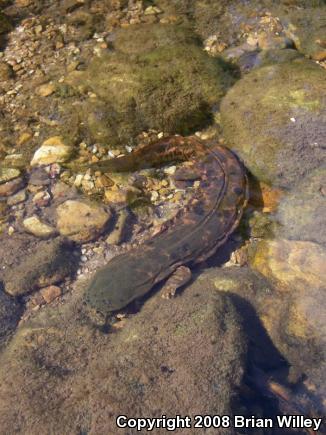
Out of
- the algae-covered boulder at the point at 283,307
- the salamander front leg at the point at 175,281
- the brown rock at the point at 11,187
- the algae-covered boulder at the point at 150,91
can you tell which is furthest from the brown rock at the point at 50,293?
the algae-covered boulder at the point at 150,91

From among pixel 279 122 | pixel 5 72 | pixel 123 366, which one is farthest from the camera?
pixel 5 72

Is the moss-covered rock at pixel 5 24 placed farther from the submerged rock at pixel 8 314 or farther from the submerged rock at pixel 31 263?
the submerged rock at pixel 8 314

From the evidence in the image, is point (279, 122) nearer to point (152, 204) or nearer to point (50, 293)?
point (152, 204)

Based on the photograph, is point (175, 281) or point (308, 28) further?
point (308, 28)

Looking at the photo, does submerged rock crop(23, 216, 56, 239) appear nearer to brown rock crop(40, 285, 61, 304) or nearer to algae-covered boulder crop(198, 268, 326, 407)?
brown rock crop(40, 285, 61, 304)

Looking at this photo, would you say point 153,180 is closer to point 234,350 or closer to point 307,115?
point 307,115

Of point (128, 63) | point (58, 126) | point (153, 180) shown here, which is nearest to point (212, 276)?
point (153, 180)

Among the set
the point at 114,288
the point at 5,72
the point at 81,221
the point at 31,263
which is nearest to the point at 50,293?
the point at 31,263
